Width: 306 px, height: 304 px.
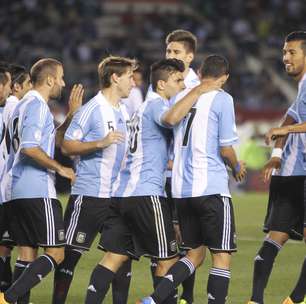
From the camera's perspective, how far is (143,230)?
27.5 feet

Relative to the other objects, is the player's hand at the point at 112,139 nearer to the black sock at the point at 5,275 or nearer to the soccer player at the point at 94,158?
the soccer player at the point at 94,158

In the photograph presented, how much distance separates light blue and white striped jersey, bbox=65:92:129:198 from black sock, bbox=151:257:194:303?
32.8 inches

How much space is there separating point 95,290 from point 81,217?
0.62 meters

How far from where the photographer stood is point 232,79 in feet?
97.5

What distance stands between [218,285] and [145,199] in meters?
0.86

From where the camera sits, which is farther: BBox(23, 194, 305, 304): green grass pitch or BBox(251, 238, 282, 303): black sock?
BBox(23, 194, 305, 304): green grass pitch

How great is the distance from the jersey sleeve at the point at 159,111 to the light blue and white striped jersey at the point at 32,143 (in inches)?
33.5

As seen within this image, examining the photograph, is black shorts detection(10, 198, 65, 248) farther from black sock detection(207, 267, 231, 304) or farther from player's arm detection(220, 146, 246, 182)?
player's arm detection(220, 146, 246, 182)

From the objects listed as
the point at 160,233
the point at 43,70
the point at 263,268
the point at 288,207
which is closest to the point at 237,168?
the point at 160,233

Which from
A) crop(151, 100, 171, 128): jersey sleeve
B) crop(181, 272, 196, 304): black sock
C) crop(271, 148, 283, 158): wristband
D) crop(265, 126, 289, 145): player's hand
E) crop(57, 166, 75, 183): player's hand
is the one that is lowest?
crop(181, 272, 196, 304): black sock

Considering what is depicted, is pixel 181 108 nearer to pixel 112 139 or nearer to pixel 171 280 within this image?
pixel 112 139

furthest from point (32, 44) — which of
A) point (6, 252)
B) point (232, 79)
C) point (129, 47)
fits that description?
point (6, 252)

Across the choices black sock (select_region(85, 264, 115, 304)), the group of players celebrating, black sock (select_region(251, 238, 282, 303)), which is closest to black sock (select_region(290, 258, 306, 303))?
the group of players celebrating

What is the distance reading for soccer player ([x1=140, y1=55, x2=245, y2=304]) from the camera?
8328mm
